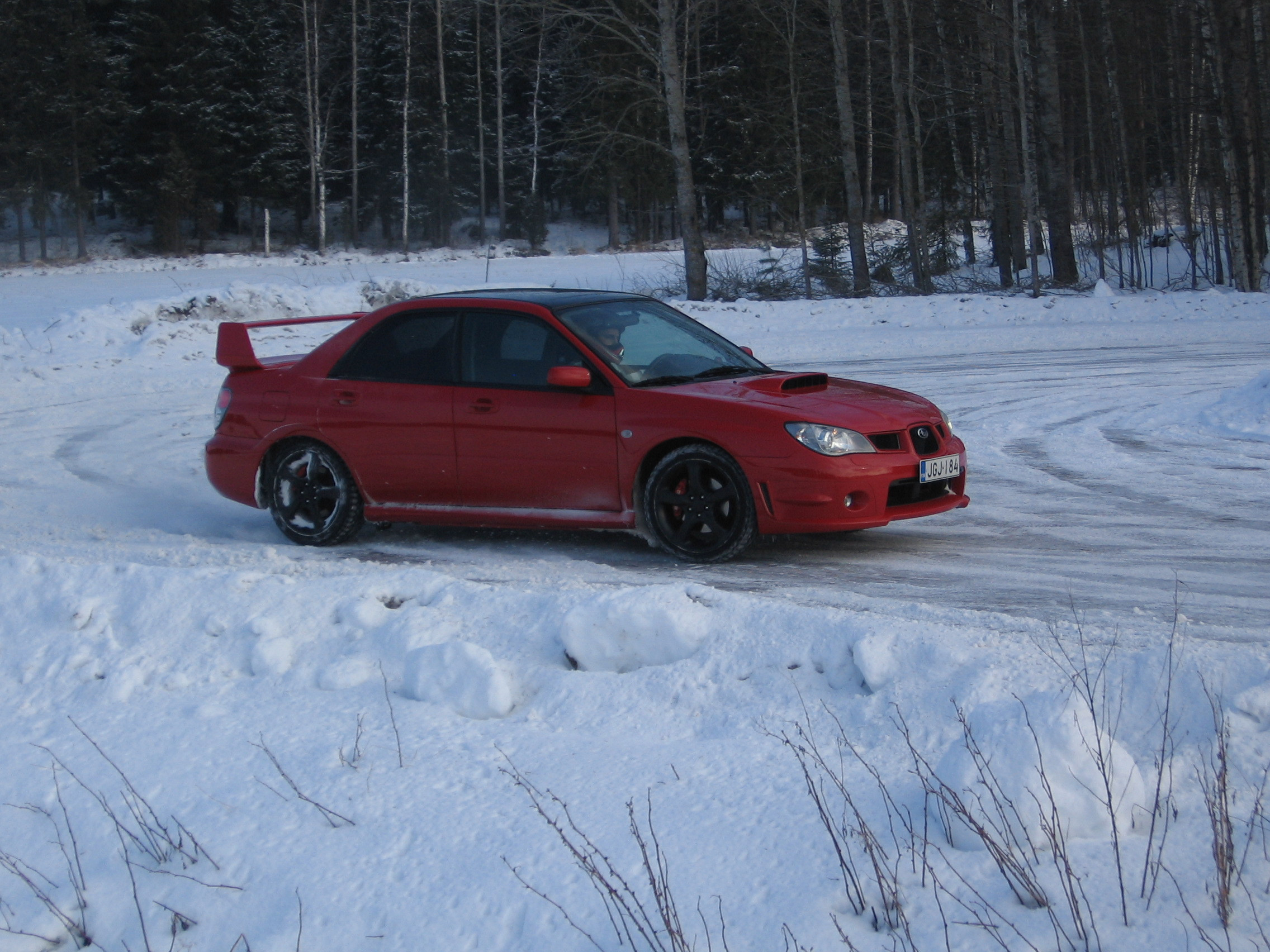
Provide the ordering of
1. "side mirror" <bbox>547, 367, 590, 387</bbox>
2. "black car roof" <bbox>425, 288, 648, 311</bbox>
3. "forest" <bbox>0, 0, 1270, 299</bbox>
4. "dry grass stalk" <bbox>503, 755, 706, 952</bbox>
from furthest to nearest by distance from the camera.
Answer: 1. "forest" <bbox>0, 0, 1270, 299</bbox>
2. "black car roof" <bbox>425, 288, 648, 311</bbox>
3. "side mirror" <bbox>547, 367, 590, 387</bbox>
4. "dry grass stalk" <bbox>503, 755, 706, 952</bbox>

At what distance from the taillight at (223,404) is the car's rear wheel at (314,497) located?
0.51 meters

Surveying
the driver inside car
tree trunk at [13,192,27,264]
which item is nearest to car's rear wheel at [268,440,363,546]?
the driver inside car

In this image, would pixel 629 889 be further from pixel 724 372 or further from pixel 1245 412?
pixel 1245 412

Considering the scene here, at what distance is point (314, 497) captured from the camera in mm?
7516

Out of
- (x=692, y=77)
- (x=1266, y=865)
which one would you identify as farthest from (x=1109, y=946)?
(x=692, y=77)

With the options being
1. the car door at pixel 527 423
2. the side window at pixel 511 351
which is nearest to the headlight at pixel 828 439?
the car door at pixel 527 423

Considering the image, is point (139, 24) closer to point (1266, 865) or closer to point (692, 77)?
A: point (692, 77)

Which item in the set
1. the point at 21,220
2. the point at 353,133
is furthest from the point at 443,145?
the point at 21,220

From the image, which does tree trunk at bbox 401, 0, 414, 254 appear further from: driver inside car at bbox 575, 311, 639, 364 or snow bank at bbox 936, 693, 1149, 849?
snow bank at bbox 936, 693, 1149, 849

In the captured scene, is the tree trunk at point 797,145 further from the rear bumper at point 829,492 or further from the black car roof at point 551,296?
the rear bumper at point 829,492

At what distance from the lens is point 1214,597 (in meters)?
5.50

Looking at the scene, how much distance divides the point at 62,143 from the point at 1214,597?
53822 millimetres

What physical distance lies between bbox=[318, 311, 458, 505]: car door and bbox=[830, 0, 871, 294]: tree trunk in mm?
19141

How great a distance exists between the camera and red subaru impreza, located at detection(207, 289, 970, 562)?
634 cm
